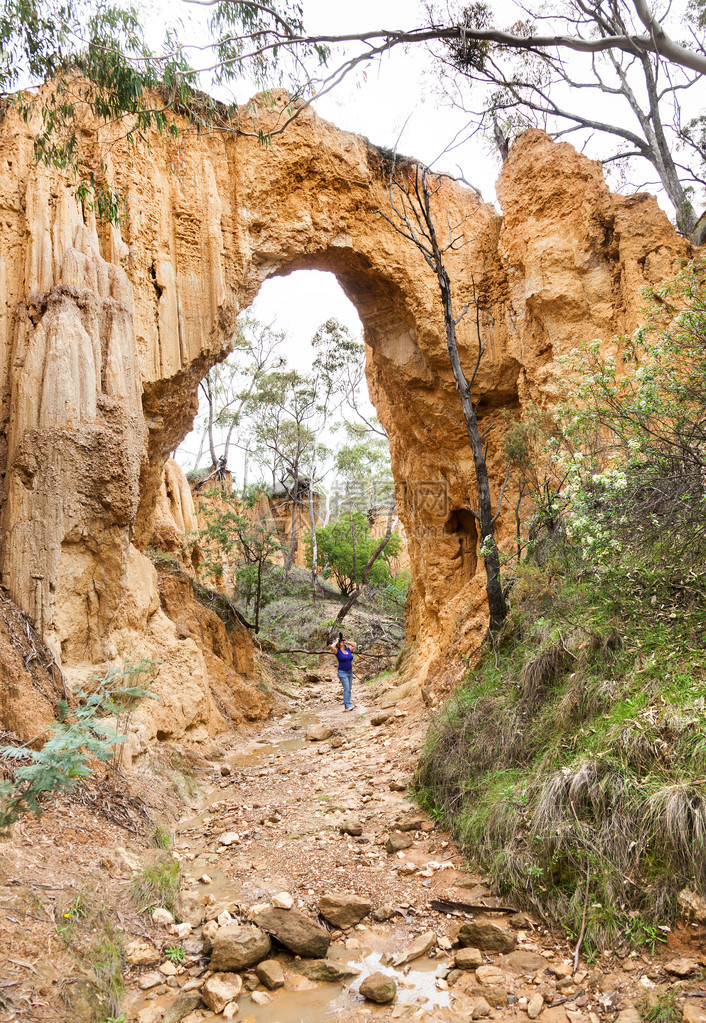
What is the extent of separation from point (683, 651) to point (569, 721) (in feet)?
3.19

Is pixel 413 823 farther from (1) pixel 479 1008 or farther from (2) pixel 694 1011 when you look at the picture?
(2) pixel 694 1011

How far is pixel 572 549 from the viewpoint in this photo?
7.24 metres

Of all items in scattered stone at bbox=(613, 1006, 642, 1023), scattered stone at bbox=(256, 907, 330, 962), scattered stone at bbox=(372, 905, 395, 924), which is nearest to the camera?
scattered stone at bbox=(613, 1006, 642, 1023)

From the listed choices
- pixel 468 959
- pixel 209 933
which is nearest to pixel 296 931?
pixel 209 933

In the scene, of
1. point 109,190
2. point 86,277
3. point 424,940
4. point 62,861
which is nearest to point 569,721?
point 424,940

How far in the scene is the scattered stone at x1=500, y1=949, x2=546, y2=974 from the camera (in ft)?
11.9

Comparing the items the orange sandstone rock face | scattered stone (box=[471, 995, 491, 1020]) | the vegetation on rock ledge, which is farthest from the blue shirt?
scattered stone (box=[471, 995, 491, 1020])

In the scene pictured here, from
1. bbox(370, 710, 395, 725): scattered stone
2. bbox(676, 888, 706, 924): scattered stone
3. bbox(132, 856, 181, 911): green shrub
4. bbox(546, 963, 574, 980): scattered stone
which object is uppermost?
bbox(676, 888, 706, 924): scattered stone

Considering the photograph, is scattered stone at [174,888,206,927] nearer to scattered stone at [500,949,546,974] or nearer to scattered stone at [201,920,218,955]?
scattered stone at [201,920,218,955]

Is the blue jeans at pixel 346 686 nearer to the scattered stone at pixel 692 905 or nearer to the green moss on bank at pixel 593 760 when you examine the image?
the green moss on bank at pixel 593 760

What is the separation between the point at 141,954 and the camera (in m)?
3.85

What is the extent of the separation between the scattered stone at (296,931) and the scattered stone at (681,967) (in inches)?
75.2

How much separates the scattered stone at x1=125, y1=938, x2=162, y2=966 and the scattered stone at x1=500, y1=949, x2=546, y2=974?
6.64ft

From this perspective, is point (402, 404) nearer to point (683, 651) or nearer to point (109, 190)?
point (109, 190)
